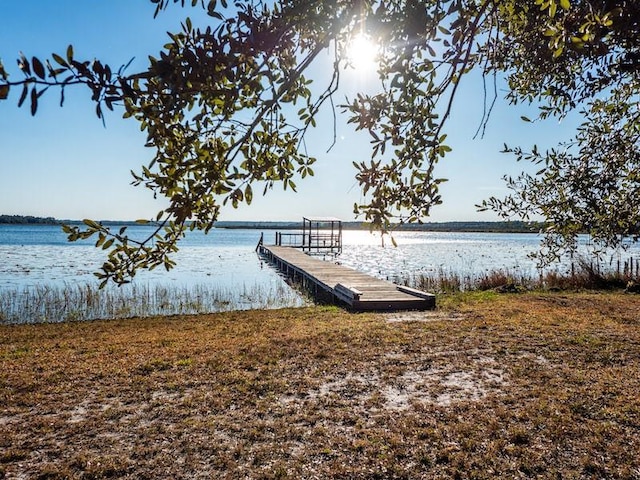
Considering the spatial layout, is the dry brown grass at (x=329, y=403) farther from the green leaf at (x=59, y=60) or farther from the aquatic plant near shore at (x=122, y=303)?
the aquatic plant near shore at (x=122, y=303)

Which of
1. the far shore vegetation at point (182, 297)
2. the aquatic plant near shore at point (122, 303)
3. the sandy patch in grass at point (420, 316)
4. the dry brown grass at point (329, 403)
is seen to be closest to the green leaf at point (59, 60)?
the dry brown grass at point (329, 403)

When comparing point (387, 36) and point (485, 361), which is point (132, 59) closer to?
point (387, 36)

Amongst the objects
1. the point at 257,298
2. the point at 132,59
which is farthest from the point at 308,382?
the point at 257,298

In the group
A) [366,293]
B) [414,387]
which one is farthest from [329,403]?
[366,293]

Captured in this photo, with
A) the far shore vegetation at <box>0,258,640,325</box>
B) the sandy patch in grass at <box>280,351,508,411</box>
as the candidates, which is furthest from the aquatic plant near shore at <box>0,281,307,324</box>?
the sandy patch in grass at <box>280,351,508,411</box>

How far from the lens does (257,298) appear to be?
19.1 m

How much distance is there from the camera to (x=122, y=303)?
17125 mm

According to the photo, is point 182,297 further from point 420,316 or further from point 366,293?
point 420,316

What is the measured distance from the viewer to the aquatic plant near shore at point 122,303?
1509 cm

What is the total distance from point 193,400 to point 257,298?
515 inches

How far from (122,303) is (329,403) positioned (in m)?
13.5

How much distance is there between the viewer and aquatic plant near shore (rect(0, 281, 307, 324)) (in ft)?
49.5

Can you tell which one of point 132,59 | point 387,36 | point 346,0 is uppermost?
point 346,0

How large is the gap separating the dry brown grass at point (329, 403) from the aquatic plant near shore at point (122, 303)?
483 cm
